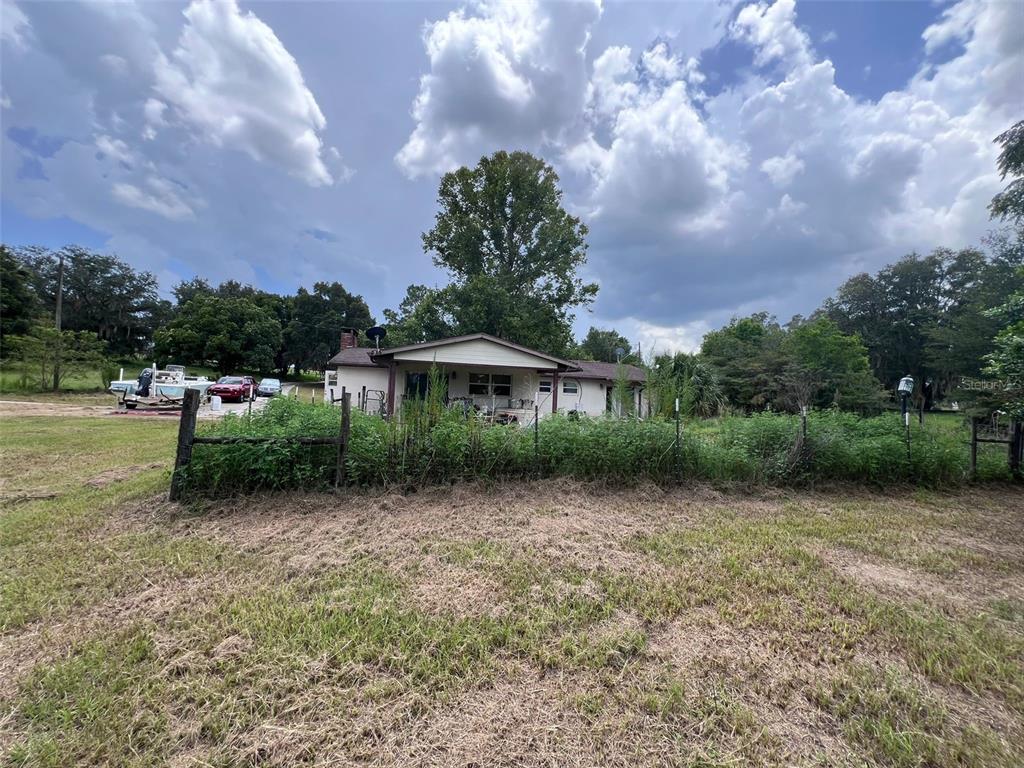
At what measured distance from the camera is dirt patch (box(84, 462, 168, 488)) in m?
4.63

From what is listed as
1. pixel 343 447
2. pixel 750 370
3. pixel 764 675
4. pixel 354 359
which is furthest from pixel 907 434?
pixel 750 370

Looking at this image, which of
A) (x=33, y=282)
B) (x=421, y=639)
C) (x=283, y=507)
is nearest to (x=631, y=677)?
(x=421, y=639)

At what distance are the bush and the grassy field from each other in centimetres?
52

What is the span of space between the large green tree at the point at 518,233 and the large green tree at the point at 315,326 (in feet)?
70.3

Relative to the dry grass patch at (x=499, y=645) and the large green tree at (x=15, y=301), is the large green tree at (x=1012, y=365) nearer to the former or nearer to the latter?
the dry grass patch at (x=499, y=645)

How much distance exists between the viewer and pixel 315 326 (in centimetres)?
3884

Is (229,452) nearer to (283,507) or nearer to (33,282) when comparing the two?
(283,507)

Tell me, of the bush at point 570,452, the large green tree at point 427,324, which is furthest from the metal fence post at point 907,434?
the large green tree at point 427,324

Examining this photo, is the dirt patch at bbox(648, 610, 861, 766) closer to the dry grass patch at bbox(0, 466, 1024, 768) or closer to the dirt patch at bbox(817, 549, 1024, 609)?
the dry grass patch at bbox(0, 466, 1024, 768)

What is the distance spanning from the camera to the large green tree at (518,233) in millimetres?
22375

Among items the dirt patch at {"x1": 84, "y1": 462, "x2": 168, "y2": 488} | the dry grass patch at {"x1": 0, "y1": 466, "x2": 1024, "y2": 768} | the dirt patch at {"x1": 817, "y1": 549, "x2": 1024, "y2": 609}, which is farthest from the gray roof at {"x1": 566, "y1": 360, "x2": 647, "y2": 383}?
the dirt patch at {"x1": 84, "y1": 462, "x2": 168, "y2": 488}

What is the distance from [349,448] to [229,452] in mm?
1196

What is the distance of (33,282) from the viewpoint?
3406 cm

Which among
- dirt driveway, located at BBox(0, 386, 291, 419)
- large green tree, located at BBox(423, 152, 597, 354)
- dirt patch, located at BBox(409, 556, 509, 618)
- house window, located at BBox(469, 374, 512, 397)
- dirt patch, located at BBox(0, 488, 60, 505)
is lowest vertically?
dirt patch, located at BBox(409, 556, 509, 618)
